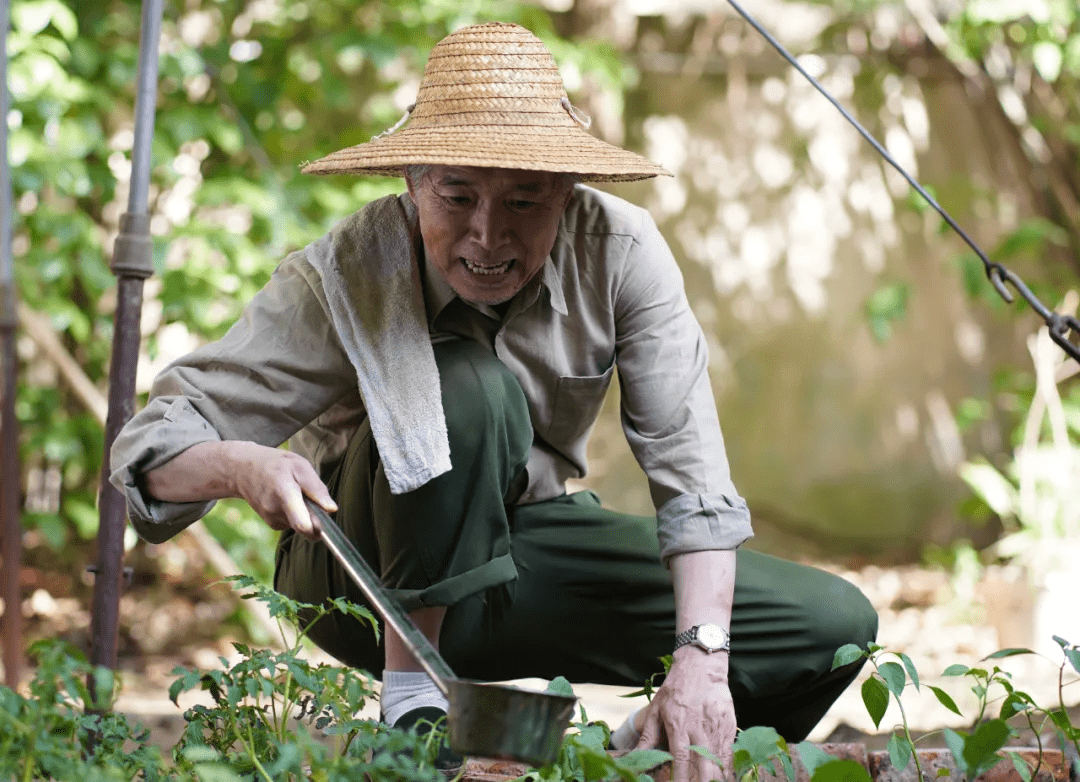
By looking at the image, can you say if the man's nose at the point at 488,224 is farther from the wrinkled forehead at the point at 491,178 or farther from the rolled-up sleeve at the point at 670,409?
the rolled-up sleeve at the point at 670,409

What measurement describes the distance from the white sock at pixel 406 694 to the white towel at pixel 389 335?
270 mm

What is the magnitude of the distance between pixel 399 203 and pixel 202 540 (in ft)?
5.22

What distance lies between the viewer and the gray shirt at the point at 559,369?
168 centimetres

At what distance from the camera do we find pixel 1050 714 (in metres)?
1.47

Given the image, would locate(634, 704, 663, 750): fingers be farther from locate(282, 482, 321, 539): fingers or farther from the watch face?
locate(282, 482, 321, 539): fingers

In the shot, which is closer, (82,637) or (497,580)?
(497,580)

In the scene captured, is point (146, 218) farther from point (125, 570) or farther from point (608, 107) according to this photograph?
point (608, 107)

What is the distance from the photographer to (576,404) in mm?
1902

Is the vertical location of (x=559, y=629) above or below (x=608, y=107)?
below

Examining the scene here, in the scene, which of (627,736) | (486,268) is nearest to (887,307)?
(627,736)

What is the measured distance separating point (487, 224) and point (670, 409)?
1.34 feet

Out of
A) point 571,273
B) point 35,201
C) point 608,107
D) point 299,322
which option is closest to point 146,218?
point 299,322

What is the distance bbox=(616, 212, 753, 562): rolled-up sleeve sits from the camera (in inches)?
67.9

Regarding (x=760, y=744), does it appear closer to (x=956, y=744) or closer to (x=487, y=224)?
(x=956, y=744)
